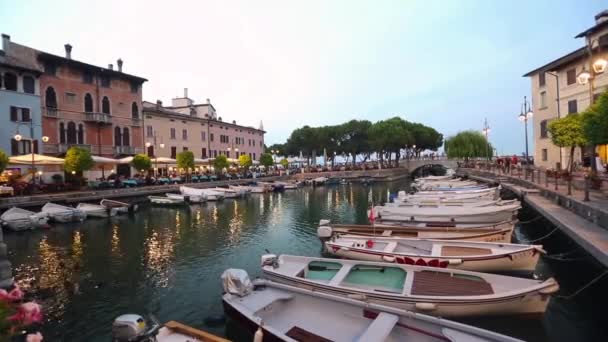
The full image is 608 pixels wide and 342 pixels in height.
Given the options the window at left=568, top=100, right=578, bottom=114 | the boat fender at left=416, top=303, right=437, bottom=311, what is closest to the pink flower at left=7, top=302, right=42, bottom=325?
the boat fender at left=416, top=303, right=437, bottom=311

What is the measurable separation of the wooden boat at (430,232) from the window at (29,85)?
36209 millimetres

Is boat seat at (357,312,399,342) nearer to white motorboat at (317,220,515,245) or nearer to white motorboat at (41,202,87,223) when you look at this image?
white motorboat at (317,220,515,245)

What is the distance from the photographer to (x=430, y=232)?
1558 cm

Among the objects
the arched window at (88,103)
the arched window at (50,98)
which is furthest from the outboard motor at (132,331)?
the arched window at (88,103)

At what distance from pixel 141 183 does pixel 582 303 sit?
1567 inches

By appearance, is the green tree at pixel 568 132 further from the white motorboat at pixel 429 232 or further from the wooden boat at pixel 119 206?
the wooden boat at pixel 119 206

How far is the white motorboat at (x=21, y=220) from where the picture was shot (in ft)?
75.0

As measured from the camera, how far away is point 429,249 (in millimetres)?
→ 12836

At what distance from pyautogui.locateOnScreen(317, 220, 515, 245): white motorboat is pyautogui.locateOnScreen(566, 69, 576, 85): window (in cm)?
2774

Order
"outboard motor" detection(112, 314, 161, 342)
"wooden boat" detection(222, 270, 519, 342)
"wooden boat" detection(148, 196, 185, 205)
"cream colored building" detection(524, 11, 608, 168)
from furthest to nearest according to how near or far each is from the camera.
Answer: "wooden boat" detection(148, 196, 185, 205) < "cream colored building" detection(524, 11, 608, 168) < "outboard motor" detection(112, 314, 161, 342) < "wooden boat" detection(222, 270, 519, 342)

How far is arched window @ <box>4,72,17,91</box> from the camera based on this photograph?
3359 centimetres

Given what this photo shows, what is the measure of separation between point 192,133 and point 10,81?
85.1 ft

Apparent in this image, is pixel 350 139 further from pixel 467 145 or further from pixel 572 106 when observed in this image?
pixel 572 106

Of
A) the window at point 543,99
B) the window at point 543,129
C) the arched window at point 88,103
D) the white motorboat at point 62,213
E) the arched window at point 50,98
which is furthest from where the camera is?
the arched window at point 88,103
